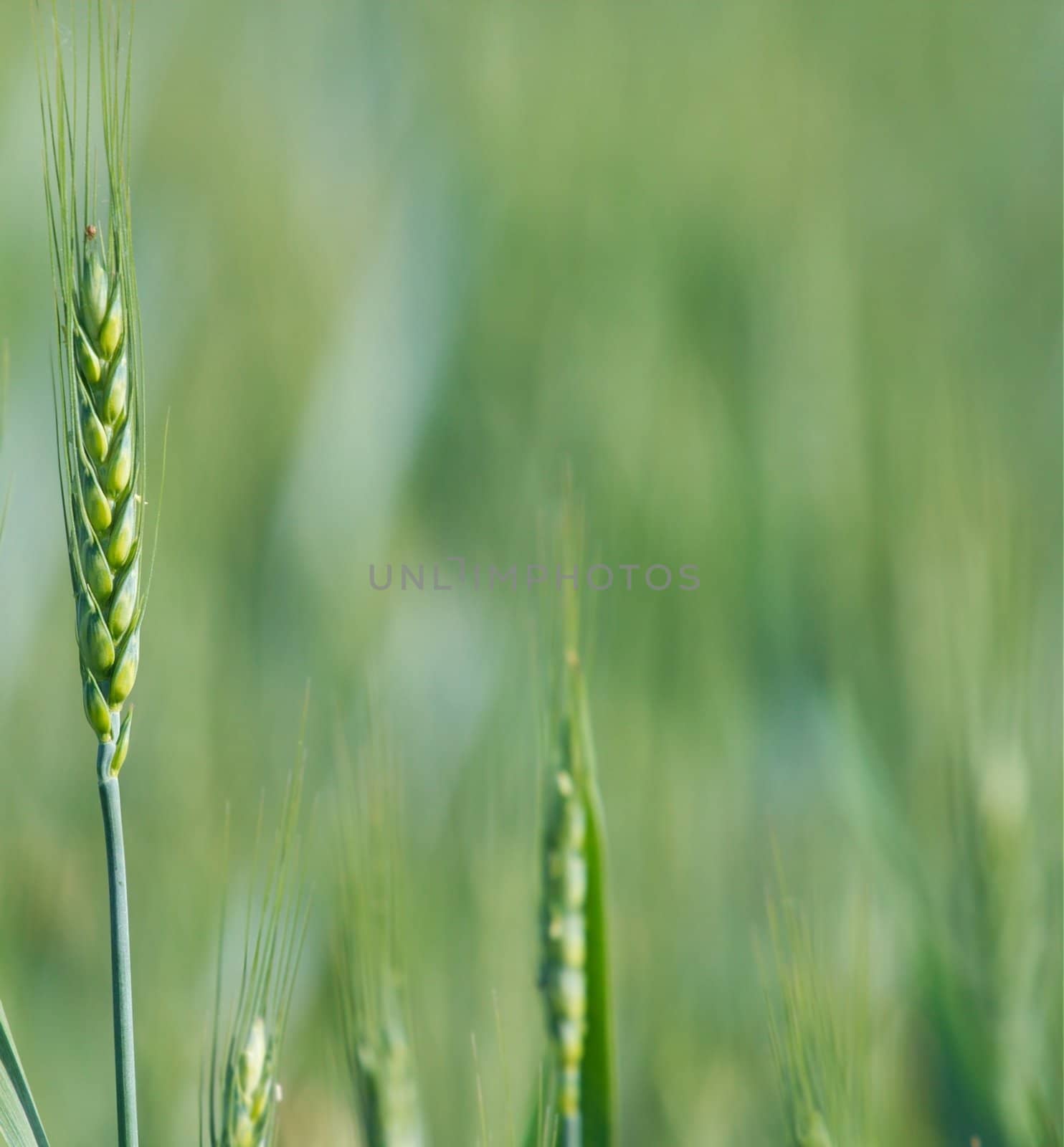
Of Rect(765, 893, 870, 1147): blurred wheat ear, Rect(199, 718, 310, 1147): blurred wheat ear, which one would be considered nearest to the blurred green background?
Rect(765, 893, 870, 1147): blurred wheat ear

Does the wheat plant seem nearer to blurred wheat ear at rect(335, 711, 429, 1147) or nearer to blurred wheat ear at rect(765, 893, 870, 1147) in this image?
blurred wheat ear at rect(335, 711, 429, 1147)

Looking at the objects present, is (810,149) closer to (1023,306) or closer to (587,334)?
(1023,306)

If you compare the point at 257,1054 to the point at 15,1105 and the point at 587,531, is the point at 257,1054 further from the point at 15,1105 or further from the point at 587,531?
Answer: the point at 587,531

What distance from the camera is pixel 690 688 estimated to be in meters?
0.94

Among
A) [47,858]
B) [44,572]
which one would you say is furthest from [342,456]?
[47,858]

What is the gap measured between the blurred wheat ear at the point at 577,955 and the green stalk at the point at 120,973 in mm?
141

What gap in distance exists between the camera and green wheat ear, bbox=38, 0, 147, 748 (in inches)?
11.5

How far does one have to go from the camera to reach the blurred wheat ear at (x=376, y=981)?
370 millimetres

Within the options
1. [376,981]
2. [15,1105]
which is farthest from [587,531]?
[15,1105]

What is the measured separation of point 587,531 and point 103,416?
0.69 meters

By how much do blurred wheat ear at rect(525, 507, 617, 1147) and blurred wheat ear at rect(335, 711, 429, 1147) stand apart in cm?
5

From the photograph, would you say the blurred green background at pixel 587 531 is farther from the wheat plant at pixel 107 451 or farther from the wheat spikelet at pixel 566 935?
the wheat plant at pixel 107 451

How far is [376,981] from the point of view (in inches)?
15.7

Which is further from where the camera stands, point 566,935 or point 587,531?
point 587,531
